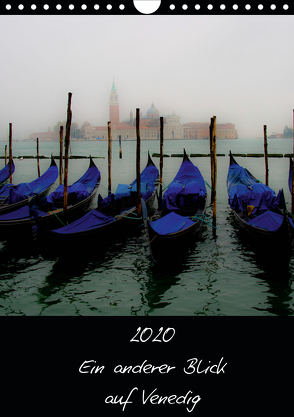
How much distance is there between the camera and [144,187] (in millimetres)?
11398

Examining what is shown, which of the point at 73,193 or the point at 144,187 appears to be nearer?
the point at 73,193

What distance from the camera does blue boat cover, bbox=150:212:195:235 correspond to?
6.75 metres

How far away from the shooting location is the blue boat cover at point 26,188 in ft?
34.2

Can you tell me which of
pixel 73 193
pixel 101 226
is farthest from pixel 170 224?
pixel 73 193

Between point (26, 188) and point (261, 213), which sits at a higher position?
point (26, 188)

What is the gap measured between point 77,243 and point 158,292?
81.4 inches

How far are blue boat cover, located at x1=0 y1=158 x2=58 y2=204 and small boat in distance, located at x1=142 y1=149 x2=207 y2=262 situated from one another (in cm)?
428

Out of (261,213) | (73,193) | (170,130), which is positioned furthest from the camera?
(170,130)

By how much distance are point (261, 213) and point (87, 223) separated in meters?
3.88

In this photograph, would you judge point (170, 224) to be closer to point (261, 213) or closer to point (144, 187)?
point (261, 213)

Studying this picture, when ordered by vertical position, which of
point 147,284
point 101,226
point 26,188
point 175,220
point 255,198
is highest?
point 26,188
